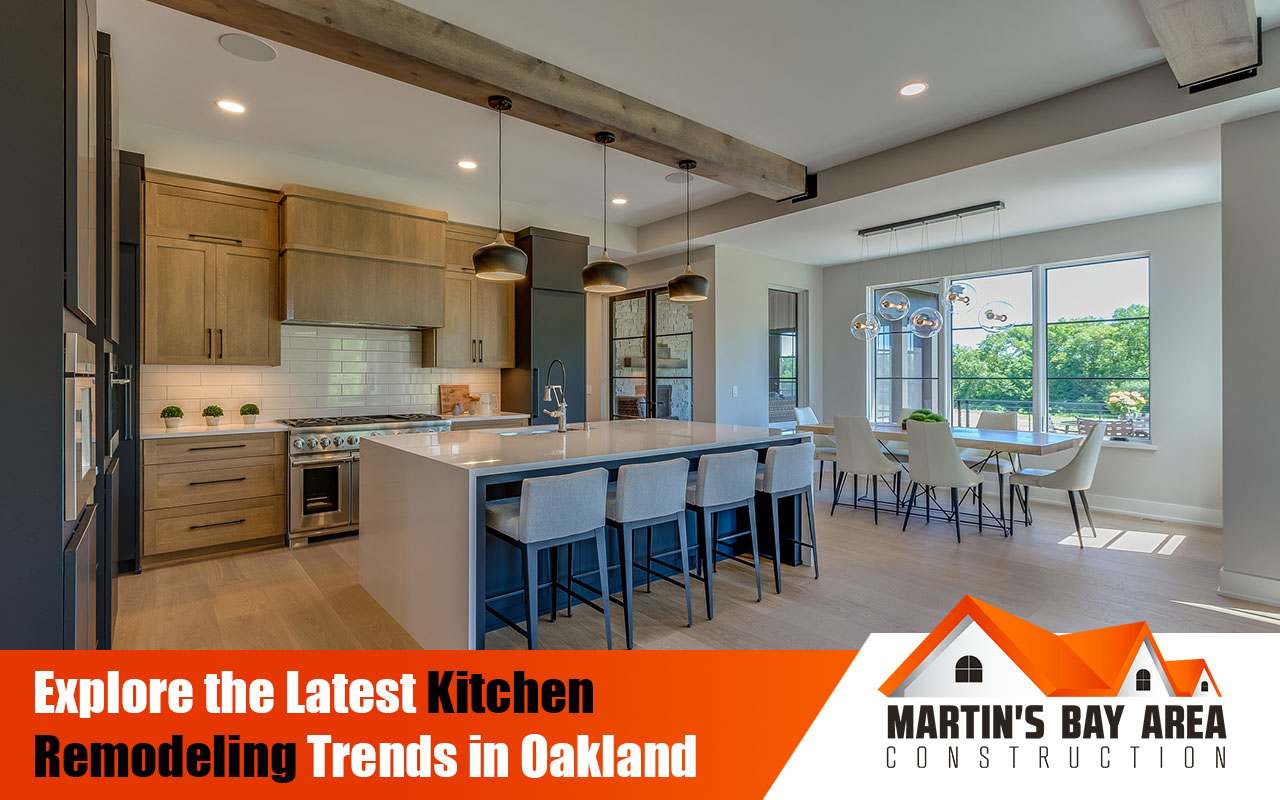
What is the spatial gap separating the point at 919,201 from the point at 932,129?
0.92m

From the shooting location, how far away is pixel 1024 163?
4.10 meters

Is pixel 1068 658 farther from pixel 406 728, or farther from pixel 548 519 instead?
pixel 548 519

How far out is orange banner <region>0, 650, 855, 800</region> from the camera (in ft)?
4.34

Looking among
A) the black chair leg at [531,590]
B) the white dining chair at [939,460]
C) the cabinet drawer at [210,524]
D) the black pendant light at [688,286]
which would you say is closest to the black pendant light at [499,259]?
the black pendant light at [688,286]

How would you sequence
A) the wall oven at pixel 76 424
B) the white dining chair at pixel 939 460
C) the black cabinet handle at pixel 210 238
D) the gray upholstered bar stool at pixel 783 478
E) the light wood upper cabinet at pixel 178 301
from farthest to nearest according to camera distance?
1. the white dining chair at pixel 939 460
2. the black cabinet handle at pixel 210 238
3. the light wood upper cabinet at pixel 178 301
4. the gray upholstered bar stool at pixel 783 478
5. the wall oven at pixel 76 424

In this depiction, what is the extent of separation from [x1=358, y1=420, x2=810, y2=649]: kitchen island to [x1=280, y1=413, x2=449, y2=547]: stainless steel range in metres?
1.15

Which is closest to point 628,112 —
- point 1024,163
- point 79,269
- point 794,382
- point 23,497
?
point 1024,163

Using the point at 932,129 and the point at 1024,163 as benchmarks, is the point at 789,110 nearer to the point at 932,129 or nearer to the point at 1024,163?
the point at 932,129

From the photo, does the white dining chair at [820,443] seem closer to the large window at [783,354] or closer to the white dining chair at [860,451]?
the white dining chair at [860,451]

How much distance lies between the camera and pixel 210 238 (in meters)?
4.28

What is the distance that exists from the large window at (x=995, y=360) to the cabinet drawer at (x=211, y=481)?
6776 mm

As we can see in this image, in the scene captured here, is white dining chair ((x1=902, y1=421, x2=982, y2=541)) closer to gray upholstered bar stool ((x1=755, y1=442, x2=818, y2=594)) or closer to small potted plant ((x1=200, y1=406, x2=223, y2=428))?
gray upholstered bar stool ((x1=755, y1=442, x2=818, y2=594))

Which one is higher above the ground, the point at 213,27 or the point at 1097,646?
the point at 213,27

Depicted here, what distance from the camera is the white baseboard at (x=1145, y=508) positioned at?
16.9ft
